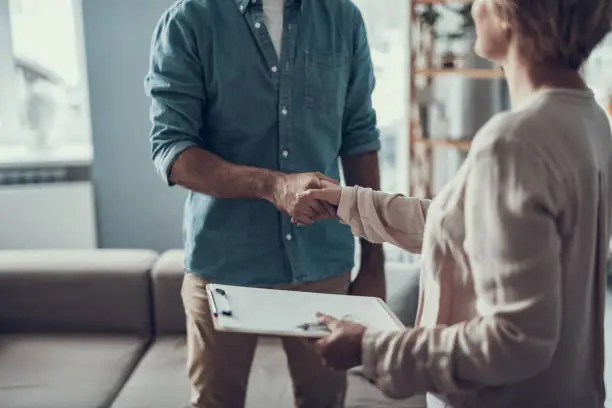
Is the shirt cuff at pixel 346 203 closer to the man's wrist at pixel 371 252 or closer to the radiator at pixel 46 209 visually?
the man's wrist at pixel 371 252

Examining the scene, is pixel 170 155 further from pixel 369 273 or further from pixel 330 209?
pixel 369 273

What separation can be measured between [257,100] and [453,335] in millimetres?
695

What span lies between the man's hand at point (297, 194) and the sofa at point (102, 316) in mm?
960

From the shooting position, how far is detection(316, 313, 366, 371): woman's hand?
91 centimetres

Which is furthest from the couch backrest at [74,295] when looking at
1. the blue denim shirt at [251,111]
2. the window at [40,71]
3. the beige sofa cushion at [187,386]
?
the blue denim shirt at [251,111]

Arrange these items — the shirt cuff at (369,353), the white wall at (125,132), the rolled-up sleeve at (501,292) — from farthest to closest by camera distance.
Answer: the white wall at (125,132)
the shirt cuff at (369,353)
the rolled-up sleeve at (501,292)

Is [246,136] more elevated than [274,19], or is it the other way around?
[274,19]

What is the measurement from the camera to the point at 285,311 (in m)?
1.03

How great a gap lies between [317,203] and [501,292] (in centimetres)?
50

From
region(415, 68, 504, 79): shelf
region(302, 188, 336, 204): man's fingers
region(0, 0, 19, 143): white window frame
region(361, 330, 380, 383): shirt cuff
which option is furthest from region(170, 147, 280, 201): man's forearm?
region(0, 0, 19, 143): white window frame

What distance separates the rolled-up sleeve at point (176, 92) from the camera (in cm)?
136

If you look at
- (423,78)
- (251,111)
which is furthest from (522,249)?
(423,78)

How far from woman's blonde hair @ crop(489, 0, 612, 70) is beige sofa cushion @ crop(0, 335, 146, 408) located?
62.3 inches

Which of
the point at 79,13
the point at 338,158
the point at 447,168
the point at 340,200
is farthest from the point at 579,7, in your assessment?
the point at 79,13
